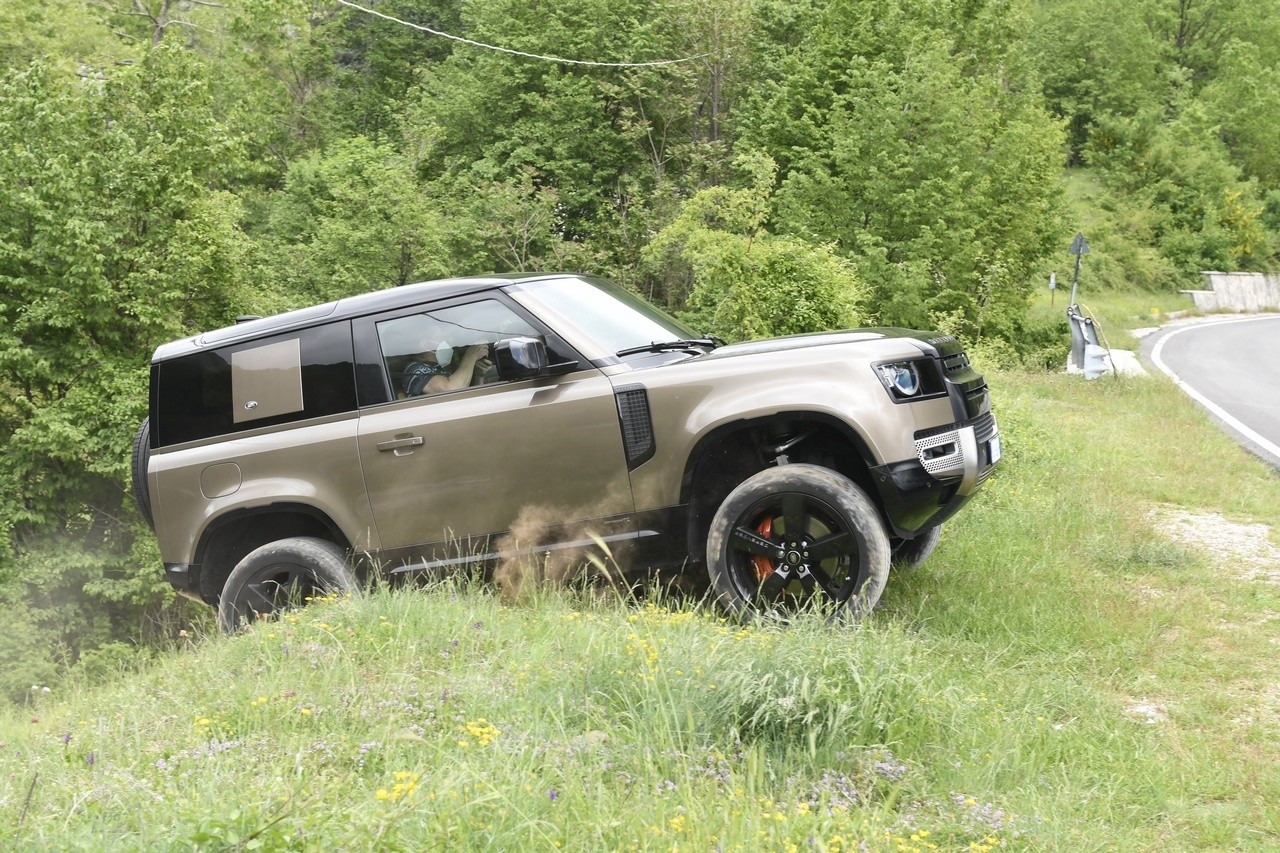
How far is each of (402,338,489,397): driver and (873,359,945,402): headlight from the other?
2112 millimetres

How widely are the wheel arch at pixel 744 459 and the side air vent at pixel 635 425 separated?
0.76 feet

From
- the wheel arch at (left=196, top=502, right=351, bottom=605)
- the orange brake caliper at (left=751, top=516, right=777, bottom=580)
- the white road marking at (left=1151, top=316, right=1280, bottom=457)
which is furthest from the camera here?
the white road marking at (left=1151, top=316, right=1280, bottom=457)

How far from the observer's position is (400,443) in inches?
243

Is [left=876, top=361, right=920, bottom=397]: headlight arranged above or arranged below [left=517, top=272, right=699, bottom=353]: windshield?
below

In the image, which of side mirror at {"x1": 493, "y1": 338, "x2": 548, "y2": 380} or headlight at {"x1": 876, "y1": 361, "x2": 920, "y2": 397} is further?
side mirror at {"x1": 493, "y1": 338, "x2": 548, "y2": 380}

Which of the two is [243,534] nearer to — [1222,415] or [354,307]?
[354,307]

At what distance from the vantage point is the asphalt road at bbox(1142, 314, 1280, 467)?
48.9 feet

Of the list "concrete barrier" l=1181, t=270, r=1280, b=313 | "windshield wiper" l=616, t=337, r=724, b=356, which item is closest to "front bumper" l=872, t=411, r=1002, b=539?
"windshield wiper" l=616, t=337, r=724, b=356

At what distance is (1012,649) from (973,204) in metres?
25.8

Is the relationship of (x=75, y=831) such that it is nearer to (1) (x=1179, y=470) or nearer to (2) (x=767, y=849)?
(2) (x=767, y=849)

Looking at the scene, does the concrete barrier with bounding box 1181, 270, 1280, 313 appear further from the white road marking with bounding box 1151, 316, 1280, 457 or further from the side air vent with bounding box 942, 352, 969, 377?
the side air vent with bounding box 942, 352, 969, 377

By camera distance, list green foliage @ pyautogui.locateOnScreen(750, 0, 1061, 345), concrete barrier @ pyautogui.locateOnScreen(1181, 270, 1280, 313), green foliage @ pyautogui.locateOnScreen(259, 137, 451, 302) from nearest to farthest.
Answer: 1. green foliage @ pyautogui.locateOnScreen(750, 0, 1061, 345)
2. green foliage @ pyautogui.locateOnScreen(259, 137, 451, 302)
3. concrete barrier @ pyautogui.locateOnScreen(1181, 270, 1280, 313)

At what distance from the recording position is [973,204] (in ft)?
97.3

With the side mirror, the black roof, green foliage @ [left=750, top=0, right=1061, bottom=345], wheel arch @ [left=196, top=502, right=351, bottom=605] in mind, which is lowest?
wheel arch @ [left=196, top=502, right=351, bottom=605]
